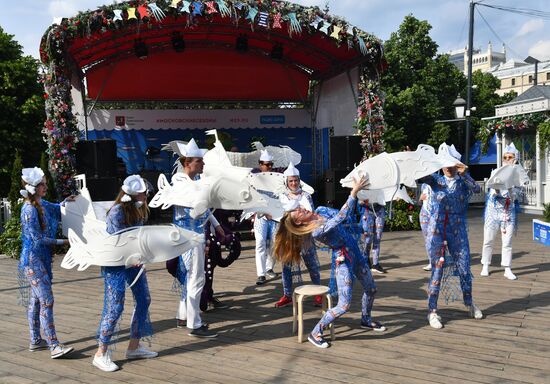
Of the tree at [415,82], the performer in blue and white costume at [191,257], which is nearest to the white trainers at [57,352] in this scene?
the performer in blue and white costume at [191,257]

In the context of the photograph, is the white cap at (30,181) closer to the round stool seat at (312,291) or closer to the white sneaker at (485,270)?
the round stool seat at (312,291)

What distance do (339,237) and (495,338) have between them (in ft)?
5.62

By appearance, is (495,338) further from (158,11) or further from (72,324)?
(158,11)

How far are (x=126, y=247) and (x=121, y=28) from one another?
7.57 meters

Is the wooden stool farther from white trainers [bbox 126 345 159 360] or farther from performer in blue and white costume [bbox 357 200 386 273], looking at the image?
performer in blue and white costume [bbox 357 200 386 273]

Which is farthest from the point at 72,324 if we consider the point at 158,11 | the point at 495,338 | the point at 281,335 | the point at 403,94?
the point at 403,94

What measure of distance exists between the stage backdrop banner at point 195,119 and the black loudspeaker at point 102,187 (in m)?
5.50

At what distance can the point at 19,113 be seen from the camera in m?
15.7

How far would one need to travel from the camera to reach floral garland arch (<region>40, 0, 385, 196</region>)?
9.99 metres

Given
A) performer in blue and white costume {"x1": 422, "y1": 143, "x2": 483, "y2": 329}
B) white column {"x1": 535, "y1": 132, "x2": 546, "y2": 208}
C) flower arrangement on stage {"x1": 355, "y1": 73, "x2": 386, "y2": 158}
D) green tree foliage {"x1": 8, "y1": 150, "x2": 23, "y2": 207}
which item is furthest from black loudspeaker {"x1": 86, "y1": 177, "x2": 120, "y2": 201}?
white column {"x1": 535, "y1": 132, "x2": 546, "y2": 208}

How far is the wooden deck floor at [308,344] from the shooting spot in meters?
4.02

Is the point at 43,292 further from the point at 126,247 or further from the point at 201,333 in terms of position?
the point at 201,333

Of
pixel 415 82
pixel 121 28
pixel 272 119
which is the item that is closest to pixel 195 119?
pixel 272 119

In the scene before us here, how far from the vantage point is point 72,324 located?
5453 millimetres
